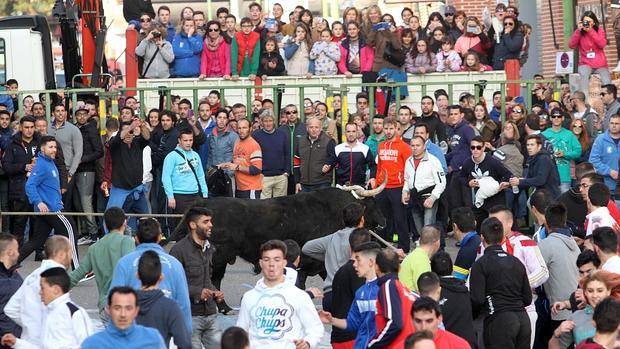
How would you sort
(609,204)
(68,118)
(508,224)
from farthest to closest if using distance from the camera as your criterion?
(68,118) → (609,204) → (508,224)

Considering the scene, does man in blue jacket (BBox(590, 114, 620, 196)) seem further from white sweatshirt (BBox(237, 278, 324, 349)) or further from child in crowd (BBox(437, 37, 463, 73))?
white sweatshirt (BBox(237, 278, 324, 349))

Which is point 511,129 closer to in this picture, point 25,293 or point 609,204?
point 609,204

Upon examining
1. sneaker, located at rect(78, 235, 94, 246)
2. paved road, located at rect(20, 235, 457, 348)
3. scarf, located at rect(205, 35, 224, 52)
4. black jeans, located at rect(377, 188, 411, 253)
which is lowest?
paved road, located at rect(20, 235, 457, 348)

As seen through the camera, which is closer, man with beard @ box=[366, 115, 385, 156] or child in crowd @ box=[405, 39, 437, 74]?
man with beard @ box=[366, 115, 385, 156]

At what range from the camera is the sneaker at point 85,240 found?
19375 mm

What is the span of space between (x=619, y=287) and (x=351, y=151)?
871 cm

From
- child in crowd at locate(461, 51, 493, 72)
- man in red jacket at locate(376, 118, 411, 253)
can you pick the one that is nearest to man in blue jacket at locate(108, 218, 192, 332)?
man in red jacket at locate(376, 118, 411, 253)

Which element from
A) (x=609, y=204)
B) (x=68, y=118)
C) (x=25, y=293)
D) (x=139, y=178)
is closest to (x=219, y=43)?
(x=68, y=118)

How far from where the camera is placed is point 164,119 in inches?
737

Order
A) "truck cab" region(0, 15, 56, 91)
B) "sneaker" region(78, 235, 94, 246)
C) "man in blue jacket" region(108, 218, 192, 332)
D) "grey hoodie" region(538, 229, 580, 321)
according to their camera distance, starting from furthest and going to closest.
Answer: "truck cab" region(0, 15, 56, 91), "sneaker" region(78, 235, 94, 246), "grey hoodie" region(538, 229, 580, 321), "man in blue jacket" region(108, 218, 192, 332)

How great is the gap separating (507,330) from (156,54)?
1199 cm

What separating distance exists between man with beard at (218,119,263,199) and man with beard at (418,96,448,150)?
2.29 metres

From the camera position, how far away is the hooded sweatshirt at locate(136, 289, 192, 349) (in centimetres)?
901

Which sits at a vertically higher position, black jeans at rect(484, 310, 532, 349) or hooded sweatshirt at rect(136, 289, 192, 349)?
hooded sweatshirt at rect(136, 289, 192, 349)
